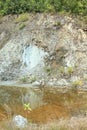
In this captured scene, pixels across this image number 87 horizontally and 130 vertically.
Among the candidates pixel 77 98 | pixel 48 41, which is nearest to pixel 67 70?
pixel 48 41

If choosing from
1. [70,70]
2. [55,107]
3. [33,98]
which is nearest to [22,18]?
[70,70]

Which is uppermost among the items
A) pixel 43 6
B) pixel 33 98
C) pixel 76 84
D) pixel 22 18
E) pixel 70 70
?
pixel 43 6

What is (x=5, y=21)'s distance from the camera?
1264 inches

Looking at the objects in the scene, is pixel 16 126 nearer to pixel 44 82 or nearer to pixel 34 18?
pixel 44 82

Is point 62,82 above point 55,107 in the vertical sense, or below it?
below

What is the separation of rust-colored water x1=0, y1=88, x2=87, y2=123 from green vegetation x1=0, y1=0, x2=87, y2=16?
9.32 meters

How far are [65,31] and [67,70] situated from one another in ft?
12.6

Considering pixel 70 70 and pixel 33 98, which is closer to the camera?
pixel 33 98

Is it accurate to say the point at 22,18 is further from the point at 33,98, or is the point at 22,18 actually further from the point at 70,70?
the point at 33,98

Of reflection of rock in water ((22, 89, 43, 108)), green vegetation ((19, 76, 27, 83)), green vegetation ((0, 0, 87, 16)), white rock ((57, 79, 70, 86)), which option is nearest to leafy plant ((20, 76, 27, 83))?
green vegetation ((19, 76, 27, 83))

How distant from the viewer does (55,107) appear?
56.4 ft

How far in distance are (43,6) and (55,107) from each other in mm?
15160

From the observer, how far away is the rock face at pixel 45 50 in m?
26.3

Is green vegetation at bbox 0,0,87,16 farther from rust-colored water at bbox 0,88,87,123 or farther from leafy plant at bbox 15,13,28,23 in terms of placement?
rust-colored water at bbox 0,88,87,123
